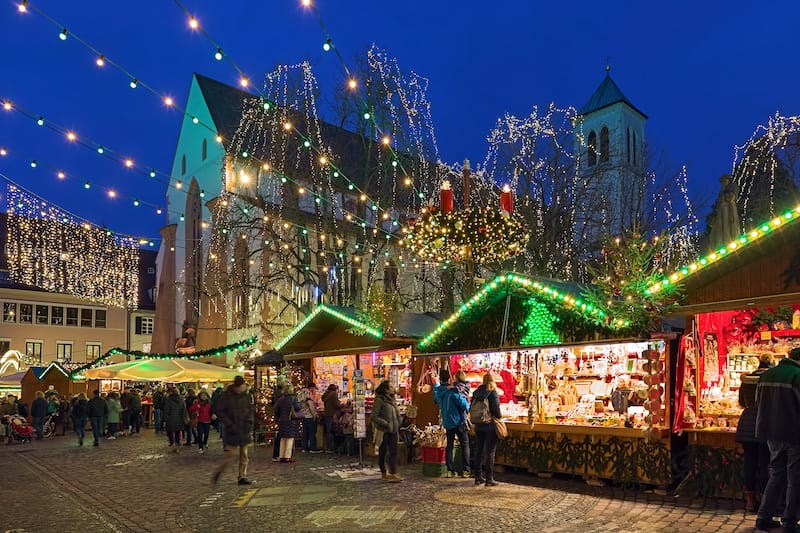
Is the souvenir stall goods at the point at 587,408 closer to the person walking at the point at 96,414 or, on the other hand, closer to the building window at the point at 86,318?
the person walking at the point at 96,414

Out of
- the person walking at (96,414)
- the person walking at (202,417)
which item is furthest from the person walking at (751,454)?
the person walking at (96,414)

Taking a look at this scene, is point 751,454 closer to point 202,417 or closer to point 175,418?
point 202,417

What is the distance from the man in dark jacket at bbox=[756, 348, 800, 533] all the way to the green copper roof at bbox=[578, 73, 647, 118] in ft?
127

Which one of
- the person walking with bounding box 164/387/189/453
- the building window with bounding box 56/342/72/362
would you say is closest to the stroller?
the person walking with bounding box 164/387/189/453

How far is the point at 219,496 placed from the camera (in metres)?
9.70

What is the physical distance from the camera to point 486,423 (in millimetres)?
10227

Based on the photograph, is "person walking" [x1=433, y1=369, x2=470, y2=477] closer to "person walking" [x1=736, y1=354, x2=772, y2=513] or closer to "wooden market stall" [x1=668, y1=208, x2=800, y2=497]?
"wooden market stall" [x1=668, y1=208, x2=800, y2=497]

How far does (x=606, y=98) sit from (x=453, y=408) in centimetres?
3842

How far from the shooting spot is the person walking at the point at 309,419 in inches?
613

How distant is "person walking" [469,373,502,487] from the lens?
10.2 meters

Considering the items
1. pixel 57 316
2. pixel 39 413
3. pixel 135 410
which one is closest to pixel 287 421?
pixel 135 410

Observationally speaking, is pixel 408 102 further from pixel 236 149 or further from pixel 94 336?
pixel 94 336

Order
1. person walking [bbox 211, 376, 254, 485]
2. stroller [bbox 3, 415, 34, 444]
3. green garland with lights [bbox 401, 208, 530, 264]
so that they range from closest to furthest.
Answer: person walking [bbox 211, 376, 254, 485], green garland with lights [bbox 401, 208, 530, 264], stroller [bbox 3, 415, 34, 444]

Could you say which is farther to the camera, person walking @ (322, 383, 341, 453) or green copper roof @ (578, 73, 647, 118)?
green copper roof @ (578, 73, 647, 118)
